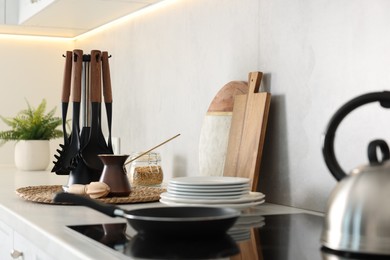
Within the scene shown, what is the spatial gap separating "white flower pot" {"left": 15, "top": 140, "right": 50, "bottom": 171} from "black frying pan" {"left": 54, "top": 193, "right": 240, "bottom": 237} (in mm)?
1806

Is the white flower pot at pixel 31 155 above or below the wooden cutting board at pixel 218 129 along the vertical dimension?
below

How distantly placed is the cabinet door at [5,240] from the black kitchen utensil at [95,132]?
28cm

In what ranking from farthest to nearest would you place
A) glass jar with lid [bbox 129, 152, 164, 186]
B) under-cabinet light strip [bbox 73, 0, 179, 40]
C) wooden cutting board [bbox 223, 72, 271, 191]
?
under-cabinet light strip [bbox 73, 0, 179, 40], glass jar with lid [bbox 129, 152, 164, 186], wooden cutting board [bbox 223, 72, 271, 191]

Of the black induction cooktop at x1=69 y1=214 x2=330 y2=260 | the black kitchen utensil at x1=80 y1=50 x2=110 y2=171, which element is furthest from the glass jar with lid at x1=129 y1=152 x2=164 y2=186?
the black induction cooktop at x1=69 y1=214 x2=330 y2=260

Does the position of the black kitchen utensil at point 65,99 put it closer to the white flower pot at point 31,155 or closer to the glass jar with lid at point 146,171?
the glass jar with lid at point 146,171

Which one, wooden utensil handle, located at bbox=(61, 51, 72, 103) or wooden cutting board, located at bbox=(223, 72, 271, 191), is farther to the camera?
wooden utensil handle, located at bbox=(61, 51, 72, 103)

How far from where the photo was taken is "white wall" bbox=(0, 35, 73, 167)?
339 centimetres

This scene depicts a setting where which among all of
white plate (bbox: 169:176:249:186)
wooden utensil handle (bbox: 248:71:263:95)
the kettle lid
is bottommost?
white plate (bbox: 169:176:249:186)

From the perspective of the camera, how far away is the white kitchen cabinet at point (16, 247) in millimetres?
1459

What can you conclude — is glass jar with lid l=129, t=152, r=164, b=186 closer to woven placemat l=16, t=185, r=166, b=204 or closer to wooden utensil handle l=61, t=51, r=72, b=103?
woven placemat l=16, t=185, r=166, b=204

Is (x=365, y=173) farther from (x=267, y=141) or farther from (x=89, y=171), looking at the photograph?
(x=89, y=171)

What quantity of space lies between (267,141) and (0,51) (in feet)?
6.61

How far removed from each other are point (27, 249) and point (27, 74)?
2.02 meters

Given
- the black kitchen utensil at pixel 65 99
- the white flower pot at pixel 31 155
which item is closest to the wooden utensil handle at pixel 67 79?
the black kitchen utensil at pixel 65 99
